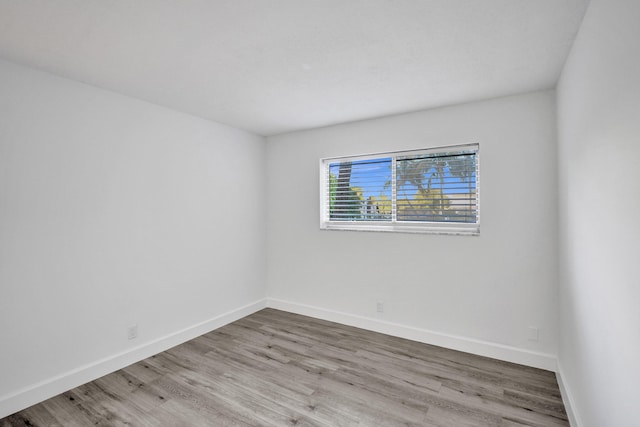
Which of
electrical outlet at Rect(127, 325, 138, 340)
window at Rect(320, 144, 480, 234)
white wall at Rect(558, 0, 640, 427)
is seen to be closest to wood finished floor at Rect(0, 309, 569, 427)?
electrical outlet at Rect(127, 325, 138, 340)

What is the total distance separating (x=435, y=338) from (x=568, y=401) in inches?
46.4

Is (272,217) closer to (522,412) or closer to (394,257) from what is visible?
(394,257)

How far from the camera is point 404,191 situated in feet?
11.2

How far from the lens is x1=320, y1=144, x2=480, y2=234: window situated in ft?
10.1

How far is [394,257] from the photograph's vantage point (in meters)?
3.37

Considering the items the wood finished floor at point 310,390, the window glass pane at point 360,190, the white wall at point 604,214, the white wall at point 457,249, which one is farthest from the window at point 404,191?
the wood finished floor at point 310,390

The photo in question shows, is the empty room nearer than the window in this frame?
Yes

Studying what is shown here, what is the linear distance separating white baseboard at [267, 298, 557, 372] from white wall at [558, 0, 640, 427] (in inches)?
21.9

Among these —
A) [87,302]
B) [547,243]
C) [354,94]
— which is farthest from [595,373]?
[87,302]

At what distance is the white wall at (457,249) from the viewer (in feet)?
8.72

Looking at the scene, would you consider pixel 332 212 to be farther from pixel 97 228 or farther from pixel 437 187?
pixel 97 228

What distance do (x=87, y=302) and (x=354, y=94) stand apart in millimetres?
2803

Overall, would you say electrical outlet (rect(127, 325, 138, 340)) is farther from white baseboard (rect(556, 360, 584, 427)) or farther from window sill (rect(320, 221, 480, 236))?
white baseboard (rect(556, 360, 584, 427))

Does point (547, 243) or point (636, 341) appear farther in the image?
point (547, 243)
